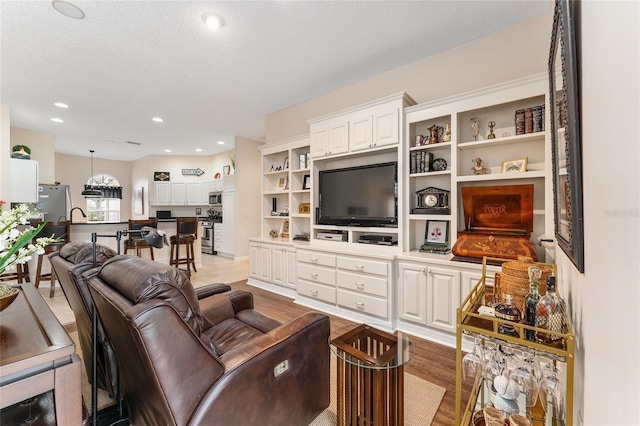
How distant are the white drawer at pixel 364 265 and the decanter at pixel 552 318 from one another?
5.86 feet

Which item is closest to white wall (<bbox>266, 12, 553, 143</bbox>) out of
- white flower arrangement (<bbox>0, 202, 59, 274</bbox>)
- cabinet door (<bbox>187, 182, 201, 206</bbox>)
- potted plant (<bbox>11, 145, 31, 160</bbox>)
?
white flower arrangement (<bbox>0, 202, 59, 274</bbox>)

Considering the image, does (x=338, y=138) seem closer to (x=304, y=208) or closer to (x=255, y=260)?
(x=304, y=208)

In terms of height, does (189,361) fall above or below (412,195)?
below

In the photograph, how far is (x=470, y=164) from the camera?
2.80 m

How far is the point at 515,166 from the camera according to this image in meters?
2.49

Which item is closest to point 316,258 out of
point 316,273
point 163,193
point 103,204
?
point 316,273

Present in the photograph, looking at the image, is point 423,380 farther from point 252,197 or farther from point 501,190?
point 252,197

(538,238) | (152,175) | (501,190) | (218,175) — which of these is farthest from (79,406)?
(152,175)

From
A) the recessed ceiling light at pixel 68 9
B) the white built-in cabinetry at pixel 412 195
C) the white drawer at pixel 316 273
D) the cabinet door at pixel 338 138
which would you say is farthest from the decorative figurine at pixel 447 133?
the recessed ceiling light at pixel 68 9

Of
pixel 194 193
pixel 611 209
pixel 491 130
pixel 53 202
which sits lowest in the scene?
pixel 611 209

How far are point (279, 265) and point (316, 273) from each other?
0.90 m

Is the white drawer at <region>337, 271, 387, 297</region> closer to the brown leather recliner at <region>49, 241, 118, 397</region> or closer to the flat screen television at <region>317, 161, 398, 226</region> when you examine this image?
the flat screen television at <region>317, 161, 398, 226</region>

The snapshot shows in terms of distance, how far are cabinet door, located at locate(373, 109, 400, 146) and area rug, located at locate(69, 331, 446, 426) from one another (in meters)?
2.25

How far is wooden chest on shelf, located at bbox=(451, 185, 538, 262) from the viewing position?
2242 mm
